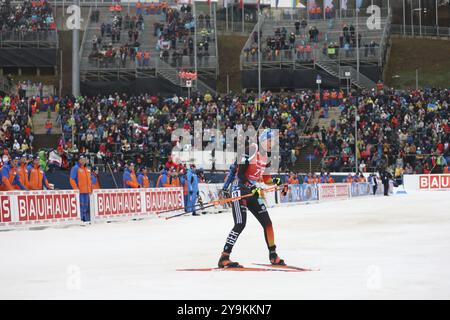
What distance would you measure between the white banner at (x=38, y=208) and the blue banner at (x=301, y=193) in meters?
16.5

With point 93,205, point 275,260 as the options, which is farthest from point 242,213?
point 93,205

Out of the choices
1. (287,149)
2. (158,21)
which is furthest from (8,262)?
(158,21)

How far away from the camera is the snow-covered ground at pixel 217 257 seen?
11258 millimetres

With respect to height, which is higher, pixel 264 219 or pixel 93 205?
pixel 264 219

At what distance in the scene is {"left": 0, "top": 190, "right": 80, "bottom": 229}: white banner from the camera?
24609 mm

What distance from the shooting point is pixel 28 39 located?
71.4 metres

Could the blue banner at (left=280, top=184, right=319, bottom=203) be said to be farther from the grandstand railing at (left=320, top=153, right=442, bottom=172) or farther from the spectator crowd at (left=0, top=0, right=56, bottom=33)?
the spectator crowd at (left=0, top=0, right=56, bottom=33)

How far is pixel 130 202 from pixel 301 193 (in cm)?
1599

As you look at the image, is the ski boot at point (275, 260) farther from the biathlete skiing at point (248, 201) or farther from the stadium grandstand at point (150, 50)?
the stadium grandstand at point (150, 50)

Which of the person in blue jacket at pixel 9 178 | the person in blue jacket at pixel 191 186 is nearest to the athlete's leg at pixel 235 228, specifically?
the person in blue jacket at pixel 9 178

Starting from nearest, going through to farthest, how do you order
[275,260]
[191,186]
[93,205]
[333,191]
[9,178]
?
[275,260]
[9,178]
[93,205]
[191,186]
[333,191]

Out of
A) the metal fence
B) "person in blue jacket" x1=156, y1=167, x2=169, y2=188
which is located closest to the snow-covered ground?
"person in blue jacket" x1=156, y1=167, x2=169, y2=188

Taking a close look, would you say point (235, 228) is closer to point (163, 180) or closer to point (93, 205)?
point (93, 205)

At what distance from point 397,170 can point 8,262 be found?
4133 cm
